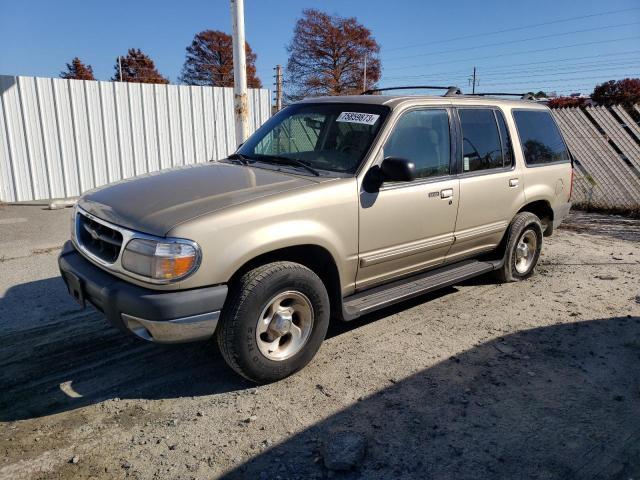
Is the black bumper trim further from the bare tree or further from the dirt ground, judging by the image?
the bare tree

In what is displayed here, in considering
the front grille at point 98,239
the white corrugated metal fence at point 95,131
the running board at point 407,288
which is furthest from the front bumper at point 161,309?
the white corrugated metal fence at point 95,131

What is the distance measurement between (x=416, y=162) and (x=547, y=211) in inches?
102

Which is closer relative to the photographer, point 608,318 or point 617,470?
point 617,470

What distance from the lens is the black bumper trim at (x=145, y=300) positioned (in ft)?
9.50

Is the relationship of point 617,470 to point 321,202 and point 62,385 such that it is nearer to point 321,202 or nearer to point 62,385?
point 321,202

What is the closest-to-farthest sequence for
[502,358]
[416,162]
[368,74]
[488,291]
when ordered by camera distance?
[502,358] → [416,162] → [488,291] → [368,74]

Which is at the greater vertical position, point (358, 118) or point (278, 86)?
point (278, 86)

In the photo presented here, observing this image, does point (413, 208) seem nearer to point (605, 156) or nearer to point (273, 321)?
point (273, 321)

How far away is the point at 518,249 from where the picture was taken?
568cm

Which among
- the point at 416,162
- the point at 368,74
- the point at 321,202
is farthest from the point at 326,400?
the point at 368,74

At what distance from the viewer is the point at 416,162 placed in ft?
13.8

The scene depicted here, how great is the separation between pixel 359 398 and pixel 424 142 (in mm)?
2237

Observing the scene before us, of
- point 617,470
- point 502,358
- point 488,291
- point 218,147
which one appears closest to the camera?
point 617,470

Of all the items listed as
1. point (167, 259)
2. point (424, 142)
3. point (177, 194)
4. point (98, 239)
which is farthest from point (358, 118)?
point (98, 239)
